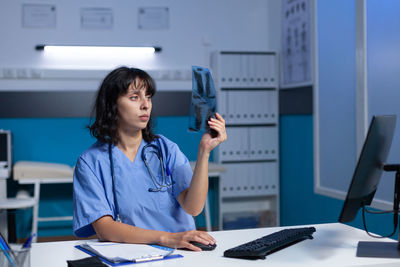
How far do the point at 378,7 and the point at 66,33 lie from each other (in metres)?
2.48

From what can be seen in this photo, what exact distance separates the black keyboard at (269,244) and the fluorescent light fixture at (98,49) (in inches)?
116

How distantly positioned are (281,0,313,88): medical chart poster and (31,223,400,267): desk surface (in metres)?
2.33

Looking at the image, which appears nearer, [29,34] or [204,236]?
[204,236]

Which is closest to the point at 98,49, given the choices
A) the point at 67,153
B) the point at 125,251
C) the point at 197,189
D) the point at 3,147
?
the point at 67,153

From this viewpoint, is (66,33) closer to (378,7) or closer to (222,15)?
(222,15)

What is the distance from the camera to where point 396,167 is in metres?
1.47

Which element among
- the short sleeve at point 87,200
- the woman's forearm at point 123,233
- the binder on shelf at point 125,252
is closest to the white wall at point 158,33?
the short sleeve at point 87,200

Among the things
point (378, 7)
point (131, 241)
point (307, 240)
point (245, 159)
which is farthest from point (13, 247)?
point (245, 159)

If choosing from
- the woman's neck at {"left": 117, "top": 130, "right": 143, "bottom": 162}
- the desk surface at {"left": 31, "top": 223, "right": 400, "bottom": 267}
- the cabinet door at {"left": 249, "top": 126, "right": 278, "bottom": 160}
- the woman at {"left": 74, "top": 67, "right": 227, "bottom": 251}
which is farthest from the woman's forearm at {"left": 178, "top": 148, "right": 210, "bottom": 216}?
the cabinet door at {"left": 249, "top": 126, "right": 278, "bottom": 160}

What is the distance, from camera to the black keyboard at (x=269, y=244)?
4.38 feet

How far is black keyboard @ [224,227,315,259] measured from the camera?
1.34 metres

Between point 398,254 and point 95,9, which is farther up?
point 95,9

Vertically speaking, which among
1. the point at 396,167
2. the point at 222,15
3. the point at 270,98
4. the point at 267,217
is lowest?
the point at 267,217

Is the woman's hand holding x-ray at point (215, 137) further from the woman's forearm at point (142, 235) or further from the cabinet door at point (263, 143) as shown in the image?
the cabinet door at point (263, 143)
